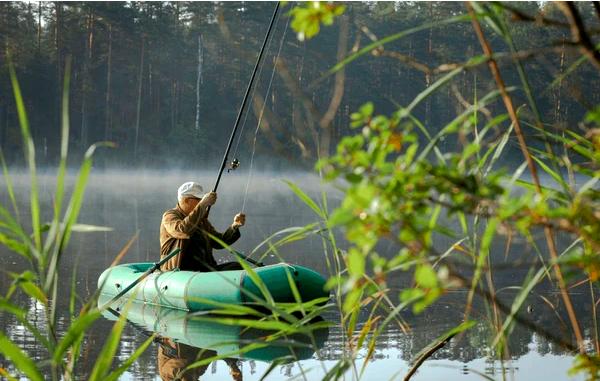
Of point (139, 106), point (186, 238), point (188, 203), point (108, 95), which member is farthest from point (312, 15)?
point (139, 106)

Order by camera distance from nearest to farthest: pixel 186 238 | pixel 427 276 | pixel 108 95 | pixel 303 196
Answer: pixel 427 276, pixel 303 196, pixel 186 238, pixel 108 95

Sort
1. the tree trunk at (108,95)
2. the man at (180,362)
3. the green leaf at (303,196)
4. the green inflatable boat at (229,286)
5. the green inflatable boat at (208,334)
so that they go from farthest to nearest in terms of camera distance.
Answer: the tree trunk at (108,95) → the green inflatable boat at (229,286) → the green inflatable boat at (208,334) → the man at (180,362) → the green leaf at (303,196)

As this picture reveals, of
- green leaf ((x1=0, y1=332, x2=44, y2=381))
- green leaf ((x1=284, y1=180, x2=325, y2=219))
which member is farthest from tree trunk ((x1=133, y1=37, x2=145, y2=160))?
green leaf ((x1=0, y1=332, x2=44, y2=381))

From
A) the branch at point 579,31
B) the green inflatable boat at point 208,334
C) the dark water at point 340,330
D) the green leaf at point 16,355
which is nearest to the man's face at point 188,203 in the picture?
the green inflatable boat at point 208,334

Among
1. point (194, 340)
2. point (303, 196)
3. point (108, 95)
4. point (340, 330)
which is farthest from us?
point (108, 95)

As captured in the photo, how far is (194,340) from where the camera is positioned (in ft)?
23.9

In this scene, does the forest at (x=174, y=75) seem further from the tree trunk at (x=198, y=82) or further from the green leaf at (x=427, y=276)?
the green leaf at (x=427, y=276)

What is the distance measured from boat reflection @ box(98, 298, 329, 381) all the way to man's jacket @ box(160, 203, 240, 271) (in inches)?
17.6

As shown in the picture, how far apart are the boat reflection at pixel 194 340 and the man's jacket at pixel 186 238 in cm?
45

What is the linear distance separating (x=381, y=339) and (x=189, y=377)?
184 centimetres

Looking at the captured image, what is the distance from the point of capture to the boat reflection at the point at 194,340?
6.20 m

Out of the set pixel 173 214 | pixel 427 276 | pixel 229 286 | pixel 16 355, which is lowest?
pixel 229 286

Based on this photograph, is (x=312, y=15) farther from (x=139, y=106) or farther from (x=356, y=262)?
(x=139, y=106)

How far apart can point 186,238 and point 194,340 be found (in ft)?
5.71
